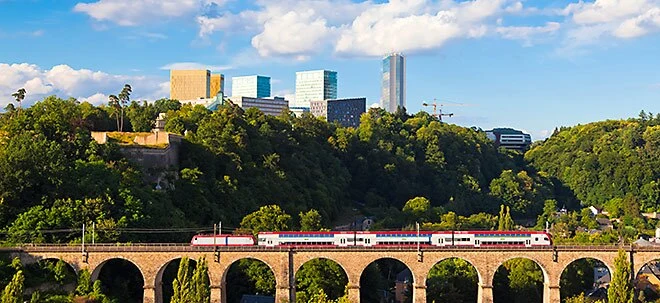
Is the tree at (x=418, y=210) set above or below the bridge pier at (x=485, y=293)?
above

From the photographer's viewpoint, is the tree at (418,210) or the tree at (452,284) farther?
the tree at (418,210)

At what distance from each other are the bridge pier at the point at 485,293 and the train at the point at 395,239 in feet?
10.5

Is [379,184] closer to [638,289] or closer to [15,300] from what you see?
[638,289]

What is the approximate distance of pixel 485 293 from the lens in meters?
61.2

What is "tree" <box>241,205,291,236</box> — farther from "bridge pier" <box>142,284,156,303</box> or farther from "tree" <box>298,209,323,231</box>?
"bridge pier" <box>142,284,156,303</box>

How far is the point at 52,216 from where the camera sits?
6391 centimetres

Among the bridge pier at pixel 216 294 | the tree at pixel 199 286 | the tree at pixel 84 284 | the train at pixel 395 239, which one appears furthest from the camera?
the train at pixel 395 239

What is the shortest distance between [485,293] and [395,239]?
802 cm

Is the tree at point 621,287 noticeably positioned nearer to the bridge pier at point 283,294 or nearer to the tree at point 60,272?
the bridge pier at point 283,294

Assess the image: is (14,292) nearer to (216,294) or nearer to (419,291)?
(216,294)

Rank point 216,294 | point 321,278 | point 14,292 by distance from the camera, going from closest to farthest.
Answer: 1. point 14,292
2. point 216,294
3. point 321,278

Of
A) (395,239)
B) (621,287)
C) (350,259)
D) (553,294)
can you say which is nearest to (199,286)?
(350,259)

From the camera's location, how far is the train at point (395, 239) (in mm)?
61906

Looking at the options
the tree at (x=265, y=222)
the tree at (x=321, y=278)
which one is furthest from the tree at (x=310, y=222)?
the tree at (x=321, y=278)
